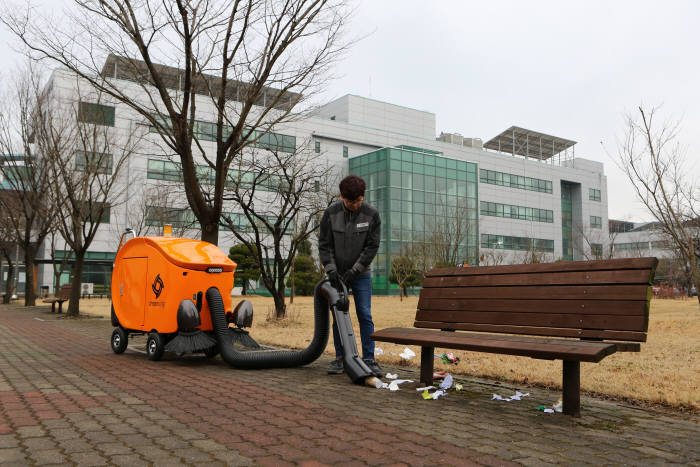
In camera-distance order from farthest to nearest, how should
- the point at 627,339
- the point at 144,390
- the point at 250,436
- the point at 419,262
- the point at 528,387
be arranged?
the point at 419,262, the point at 528,387, the point at 144,390, the point at 627,339, the point at 250,436

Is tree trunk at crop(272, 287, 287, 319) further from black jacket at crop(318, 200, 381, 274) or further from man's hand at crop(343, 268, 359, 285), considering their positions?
man's hand at crop(343, 268, 359, 285)

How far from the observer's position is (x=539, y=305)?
4418mm

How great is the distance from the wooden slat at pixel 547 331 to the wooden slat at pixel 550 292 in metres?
0.24

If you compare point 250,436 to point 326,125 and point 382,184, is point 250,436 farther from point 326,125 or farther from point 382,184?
point 326,125

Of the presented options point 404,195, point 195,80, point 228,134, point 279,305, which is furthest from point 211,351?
point 404,195

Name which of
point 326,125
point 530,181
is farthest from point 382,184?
point 530,181

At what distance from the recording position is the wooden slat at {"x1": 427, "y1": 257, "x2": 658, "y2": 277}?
380cm

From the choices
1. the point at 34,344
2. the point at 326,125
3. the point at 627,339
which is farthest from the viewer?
the point at 326,125

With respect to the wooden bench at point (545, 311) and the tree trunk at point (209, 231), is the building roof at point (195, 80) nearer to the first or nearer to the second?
the tree trunk at point (209, 231)

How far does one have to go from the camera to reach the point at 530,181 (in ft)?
202

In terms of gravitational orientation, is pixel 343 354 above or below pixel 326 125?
below

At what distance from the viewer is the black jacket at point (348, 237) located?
548cm

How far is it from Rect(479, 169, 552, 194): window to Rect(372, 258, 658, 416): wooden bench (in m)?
53.1

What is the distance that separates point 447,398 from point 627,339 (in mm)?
1365
